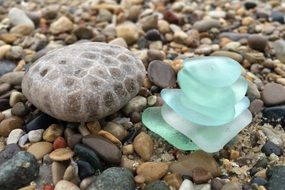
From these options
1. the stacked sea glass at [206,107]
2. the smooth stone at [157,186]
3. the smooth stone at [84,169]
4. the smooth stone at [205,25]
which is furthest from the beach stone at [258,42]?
the smooth stone at [84,169]

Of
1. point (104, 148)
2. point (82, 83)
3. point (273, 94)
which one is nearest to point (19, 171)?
point (104, 148)

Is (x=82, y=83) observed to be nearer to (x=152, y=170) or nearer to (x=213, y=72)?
(x=152, y=170)

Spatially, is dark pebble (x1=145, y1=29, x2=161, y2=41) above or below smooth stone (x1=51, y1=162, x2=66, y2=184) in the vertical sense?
below

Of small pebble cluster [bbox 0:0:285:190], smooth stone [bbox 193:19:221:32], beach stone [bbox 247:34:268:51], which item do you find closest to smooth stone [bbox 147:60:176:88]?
small pebble cluster [bbox 0:0:285:190]

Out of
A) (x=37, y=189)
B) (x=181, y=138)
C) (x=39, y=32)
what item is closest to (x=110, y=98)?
(x=181, y=138)

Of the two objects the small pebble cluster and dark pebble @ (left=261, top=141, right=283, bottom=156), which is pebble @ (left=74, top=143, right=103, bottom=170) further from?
dark pebble @ (left=261, top=141, right=283, bottom=156)

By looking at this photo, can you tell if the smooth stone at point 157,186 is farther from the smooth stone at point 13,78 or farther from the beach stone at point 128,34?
the beach stone at point 128,34
